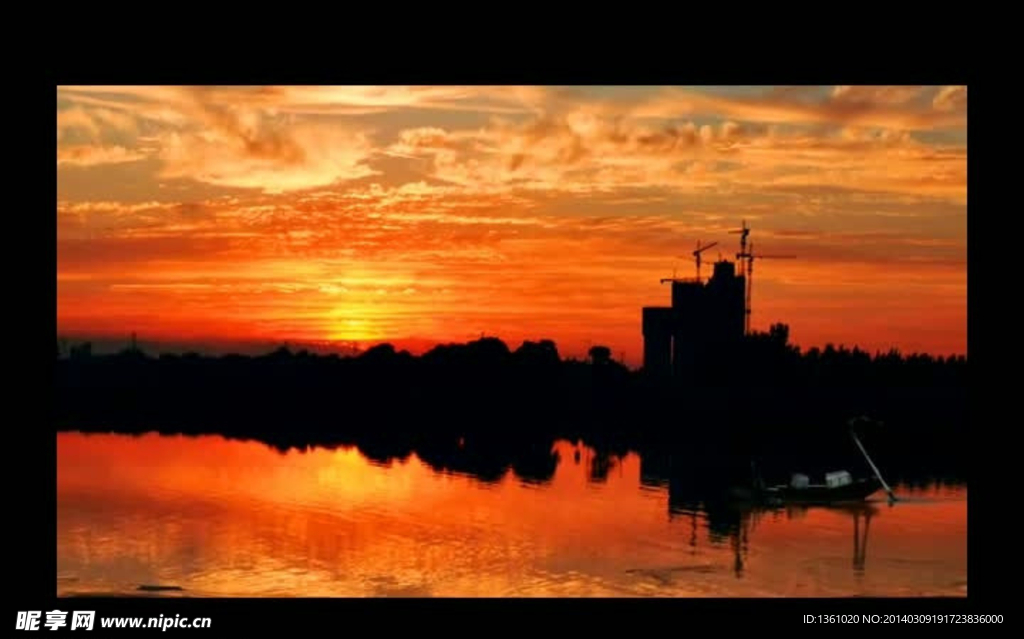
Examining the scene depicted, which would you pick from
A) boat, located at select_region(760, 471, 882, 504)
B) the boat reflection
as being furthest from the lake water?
boat, located at select_region(760, 471, 882, 504)

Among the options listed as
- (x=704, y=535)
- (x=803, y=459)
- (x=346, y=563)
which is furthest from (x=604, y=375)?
(x=346, y=563)

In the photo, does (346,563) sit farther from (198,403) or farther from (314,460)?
(198,403)

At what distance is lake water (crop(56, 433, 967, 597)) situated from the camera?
32781mm

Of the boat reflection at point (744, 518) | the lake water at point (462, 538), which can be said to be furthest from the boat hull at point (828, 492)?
the lake water at point (462, 538)

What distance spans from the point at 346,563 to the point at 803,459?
36972mm

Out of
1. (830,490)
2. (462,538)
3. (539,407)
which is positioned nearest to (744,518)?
(830,490)

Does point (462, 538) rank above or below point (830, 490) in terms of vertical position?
Result: below

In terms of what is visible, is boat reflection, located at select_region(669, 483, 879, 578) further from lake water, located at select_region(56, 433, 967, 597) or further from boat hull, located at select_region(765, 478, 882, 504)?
boat hull, located at select_region(765, 478, 882, 504)

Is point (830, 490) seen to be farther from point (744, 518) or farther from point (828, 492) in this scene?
point (744, 518)

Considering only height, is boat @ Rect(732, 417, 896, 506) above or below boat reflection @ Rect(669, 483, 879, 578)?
above

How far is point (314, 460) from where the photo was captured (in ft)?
203

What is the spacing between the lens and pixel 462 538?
3925 centimetres

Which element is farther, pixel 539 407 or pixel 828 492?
pixel 539 407

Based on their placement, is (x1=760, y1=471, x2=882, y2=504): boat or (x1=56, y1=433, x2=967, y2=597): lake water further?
(x1=760, y1=471, x2=882, y2=504): boat
